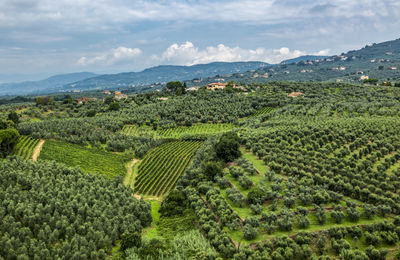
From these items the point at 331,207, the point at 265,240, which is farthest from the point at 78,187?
the point at 331,207

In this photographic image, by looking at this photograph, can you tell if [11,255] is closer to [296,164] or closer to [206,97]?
[296,164]

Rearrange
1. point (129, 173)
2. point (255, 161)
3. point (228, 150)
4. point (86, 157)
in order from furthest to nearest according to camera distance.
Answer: point (86, 157) < point (129, 173) < point (228, 150) < point (255, 161)

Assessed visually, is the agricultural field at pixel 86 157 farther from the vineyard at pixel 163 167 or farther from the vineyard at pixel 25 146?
the vineyard at pixel 163 167

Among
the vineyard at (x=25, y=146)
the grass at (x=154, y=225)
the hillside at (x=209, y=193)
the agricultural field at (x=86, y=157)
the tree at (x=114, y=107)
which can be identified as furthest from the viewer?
the tree at (x=114, y=107)

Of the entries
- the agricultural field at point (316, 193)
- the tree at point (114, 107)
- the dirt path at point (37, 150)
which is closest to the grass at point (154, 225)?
the agricultural field at point (316, 193)

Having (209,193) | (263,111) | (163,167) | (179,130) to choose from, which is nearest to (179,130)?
(179,130)

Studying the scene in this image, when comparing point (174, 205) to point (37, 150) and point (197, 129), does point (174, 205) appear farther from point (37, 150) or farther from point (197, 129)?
point (197, 129)
